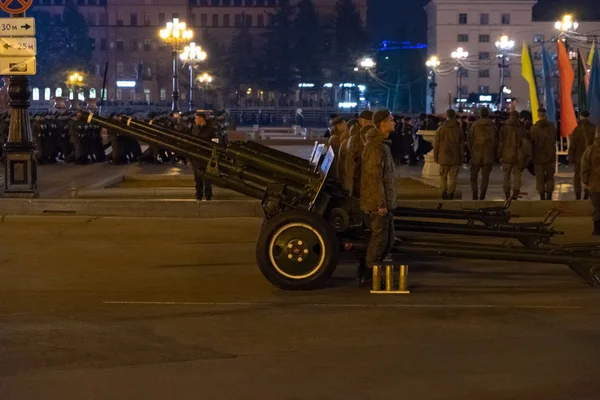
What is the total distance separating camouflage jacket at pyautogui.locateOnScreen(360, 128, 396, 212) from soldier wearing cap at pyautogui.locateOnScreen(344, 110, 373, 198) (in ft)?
2.20

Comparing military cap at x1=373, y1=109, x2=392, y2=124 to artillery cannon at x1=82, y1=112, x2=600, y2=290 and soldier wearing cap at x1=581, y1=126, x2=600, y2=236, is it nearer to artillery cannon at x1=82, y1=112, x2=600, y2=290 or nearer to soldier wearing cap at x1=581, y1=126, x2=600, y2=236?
artillery cannon at x1=82, y1=112, x2=600, y2=290

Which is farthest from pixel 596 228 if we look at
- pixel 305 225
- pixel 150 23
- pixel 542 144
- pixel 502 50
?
pixel 150 23

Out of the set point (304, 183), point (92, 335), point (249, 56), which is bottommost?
point (92, 335)

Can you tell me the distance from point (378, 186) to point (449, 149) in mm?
8478

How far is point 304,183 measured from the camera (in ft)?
36.3

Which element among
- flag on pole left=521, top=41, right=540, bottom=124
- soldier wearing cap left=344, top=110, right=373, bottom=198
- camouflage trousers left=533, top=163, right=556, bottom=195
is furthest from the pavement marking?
flag on pole left=521, top=41, right=540, bottom=124

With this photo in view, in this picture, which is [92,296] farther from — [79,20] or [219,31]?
[219,31]

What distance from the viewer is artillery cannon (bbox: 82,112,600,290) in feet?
34.3

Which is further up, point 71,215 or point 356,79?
point 356,79

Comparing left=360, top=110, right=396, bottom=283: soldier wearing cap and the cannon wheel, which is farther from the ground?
left=360, top=110, right=396, bottom=283: soldier wearing cap

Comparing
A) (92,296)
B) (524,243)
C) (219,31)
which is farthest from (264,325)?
(219,31)

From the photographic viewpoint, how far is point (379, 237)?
411 inches

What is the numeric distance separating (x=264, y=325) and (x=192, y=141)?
3.48m

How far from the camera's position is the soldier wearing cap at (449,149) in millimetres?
18484
